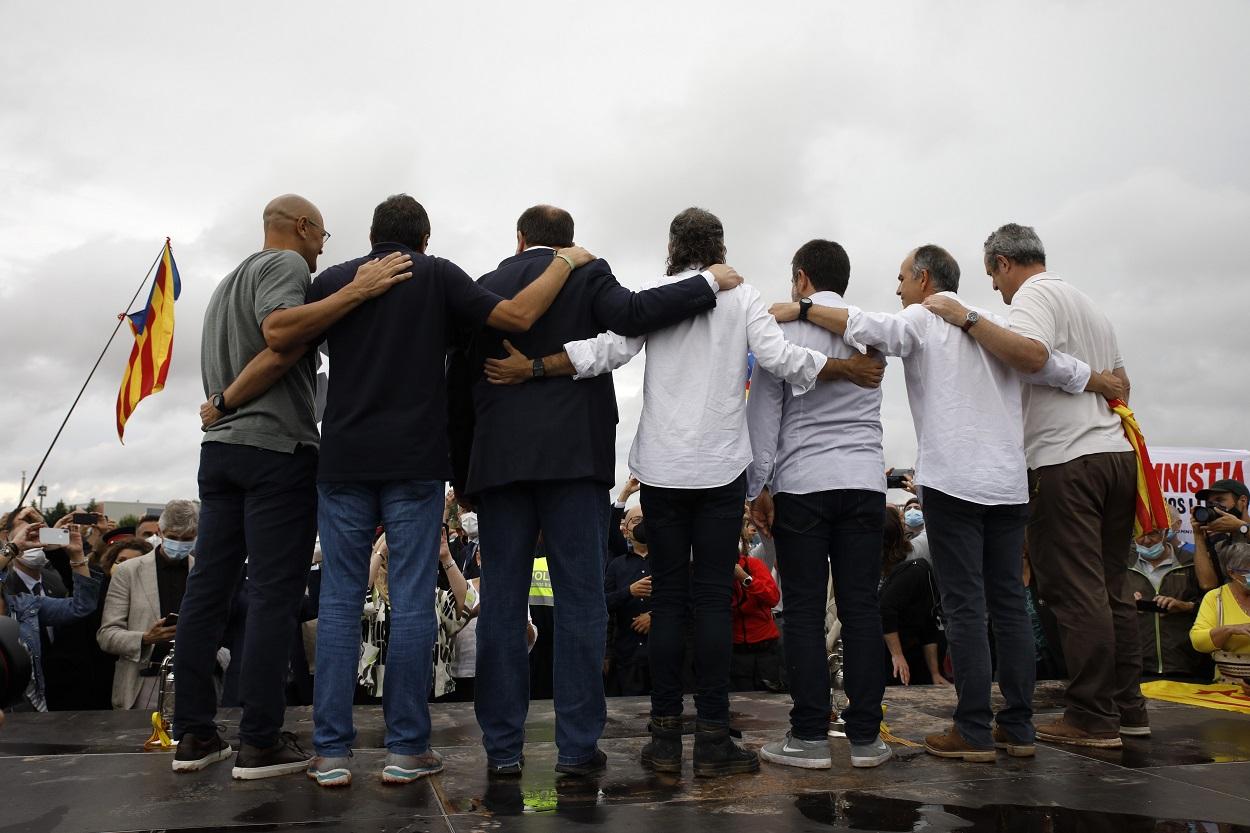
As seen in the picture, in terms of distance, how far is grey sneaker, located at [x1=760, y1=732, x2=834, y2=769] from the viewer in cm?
383

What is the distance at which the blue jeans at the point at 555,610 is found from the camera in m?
3.69

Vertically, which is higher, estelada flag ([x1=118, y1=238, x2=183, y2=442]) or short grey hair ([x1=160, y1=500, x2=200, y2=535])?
estelada flag ([x1=118, y1=238, x2=183, y2=442])

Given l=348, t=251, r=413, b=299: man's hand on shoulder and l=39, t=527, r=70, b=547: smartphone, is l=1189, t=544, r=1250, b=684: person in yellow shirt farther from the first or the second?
l=39, t=527, r=70, b=547: smartphone

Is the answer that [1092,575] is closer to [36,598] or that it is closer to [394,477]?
[394,477]

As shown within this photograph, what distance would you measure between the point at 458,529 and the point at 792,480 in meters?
5.49

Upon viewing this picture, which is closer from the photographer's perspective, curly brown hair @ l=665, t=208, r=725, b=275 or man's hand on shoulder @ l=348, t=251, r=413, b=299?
man's hand on shoulder @ l=348, t=251, r=413, b=299

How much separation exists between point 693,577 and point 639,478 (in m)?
0.47

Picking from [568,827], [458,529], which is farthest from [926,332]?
[458,529]

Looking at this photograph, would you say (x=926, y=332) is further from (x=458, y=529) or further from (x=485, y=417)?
(x=458, y=529)

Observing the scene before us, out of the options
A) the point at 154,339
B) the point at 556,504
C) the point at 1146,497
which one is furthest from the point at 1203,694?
the point at 154,339

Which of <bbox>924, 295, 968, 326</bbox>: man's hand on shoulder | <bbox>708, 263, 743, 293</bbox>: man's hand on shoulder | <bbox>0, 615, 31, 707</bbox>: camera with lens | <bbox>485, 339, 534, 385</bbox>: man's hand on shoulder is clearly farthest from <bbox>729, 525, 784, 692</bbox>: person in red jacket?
<bbox>0, 615, 31, 707</bbox>: camera with lens

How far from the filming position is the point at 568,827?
296 centimetres

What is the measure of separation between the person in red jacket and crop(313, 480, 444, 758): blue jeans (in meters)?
3.62

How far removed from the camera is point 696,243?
4102 mm
